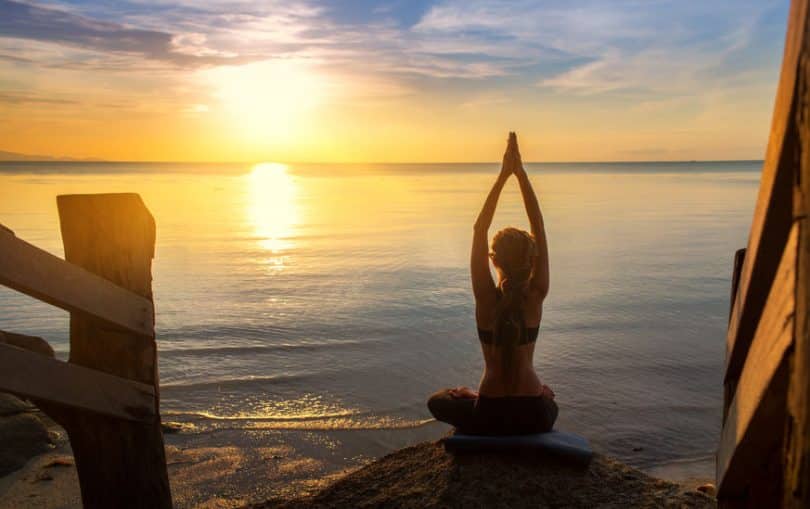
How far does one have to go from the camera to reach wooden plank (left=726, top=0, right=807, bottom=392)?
1.59 meters

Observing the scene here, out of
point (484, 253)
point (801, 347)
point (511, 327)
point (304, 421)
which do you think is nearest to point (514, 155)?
point (484, 253)

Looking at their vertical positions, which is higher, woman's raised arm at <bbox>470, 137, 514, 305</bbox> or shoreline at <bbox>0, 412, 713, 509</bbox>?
woman's raised arm at <bbox>470, 137, 514, 305</bbox>

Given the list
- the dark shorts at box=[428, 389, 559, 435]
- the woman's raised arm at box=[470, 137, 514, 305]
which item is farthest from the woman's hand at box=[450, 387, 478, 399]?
the woman's raised arm at box=[470, 137, 514, 305]

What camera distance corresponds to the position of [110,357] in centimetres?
357

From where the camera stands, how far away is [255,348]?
9695 millimetres

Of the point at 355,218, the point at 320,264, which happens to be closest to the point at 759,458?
the point at 320,264

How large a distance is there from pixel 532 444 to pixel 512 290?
1.08m

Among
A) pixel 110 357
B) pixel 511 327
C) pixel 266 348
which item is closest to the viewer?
pixel 110 357

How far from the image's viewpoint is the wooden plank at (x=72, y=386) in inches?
119

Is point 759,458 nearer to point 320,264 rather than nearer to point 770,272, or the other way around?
point 770,272

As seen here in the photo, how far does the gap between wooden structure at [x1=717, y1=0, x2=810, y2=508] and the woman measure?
253 centimetres

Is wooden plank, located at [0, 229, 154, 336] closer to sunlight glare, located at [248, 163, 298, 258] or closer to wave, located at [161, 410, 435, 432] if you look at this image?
wave, located at [161, 410, 435, 432]

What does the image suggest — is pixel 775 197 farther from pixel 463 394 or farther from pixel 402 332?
pixel 402 332

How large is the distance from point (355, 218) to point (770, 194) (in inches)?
1076
